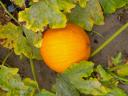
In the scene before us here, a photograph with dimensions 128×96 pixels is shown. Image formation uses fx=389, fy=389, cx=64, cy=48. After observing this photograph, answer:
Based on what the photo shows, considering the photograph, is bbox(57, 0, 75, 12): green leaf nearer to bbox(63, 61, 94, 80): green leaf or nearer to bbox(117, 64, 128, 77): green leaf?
bbox(63, 61, 94, 80): green leaf

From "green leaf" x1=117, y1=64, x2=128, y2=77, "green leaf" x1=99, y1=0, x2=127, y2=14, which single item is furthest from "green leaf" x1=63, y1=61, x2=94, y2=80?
"green leaf" x1=99, y1=0, x2=127, y2=14

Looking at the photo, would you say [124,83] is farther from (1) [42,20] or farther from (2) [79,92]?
(1) [42,20]

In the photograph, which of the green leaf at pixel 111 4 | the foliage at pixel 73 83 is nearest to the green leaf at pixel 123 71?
the foliage at pixel 73 83

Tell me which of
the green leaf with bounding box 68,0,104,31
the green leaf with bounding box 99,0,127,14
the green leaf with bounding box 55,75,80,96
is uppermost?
the green leaf with bounding box 99,0,127,14

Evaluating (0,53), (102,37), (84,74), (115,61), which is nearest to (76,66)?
(84,74)

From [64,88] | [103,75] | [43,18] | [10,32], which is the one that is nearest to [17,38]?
[10,32]
